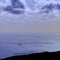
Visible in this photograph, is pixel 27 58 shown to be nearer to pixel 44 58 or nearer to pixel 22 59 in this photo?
pixel 22 59

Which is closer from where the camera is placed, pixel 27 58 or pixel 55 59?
pixel 55 59

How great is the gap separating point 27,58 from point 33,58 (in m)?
1.16

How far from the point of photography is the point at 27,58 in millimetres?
33906

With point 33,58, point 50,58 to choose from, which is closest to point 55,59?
point 50,58

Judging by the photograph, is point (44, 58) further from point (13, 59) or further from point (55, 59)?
point (13, 59)

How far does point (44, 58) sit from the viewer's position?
108ft

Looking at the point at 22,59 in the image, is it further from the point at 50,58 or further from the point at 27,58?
the point at 50,58

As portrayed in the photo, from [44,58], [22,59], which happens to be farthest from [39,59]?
[22,59]

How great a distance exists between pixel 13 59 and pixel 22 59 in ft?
5.22

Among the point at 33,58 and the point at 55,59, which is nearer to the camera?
the point at 55,59

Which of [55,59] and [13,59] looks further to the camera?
[13,59]

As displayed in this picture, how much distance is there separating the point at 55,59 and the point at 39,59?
267 centimetres

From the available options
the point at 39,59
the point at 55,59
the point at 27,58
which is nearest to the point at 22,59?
the point at 27,58

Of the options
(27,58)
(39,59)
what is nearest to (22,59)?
(27,58)
